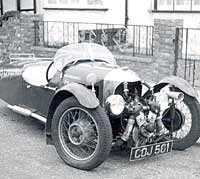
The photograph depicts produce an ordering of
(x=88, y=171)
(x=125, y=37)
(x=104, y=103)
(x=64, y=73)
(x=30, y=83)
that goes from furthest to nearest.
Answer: (x=125, y=37), (x=30, y=83), (x=64, y=73), (x=104, y=103), (x=88, y=171)

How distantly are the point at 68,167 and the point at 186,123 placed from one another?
1645mm

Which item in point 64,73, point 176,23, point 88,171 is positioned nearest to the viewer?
point 88,171

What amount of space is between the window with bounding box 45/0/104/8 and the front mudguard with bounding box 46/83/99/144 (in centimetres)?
861

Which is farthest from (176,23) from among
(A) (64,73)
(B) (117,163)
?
(B) (117,163)

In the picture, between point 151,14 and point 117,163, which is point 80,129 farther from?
point 151,14

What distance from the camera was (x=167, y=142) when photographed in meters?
5.36

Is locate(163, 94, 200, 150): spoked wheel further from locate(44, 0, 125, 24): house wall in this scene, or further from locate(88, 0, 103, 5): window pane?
locate(88, 0, 103, 5): window pane

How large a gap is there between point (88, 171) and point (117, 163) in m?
0.46

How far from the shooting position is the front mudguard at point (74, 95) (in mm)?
5105

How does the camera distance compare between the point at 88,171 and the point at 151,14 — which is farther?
the point at 151,14

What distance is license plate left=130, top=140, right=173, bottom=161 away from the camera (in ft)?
16.7

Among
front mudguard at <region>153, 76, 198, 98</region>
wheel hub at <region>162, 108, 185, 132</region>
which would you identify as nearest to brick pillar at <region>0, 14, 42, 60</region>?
front mudguard at <region>153, 76, 198, 98</region>

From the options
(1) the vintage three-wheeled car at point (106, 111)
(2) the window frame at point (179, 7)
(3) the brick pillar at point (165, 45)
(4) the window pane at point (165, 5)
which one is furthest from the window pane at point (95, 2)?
(1) the vintage three-wheeled car at point (106, 111)

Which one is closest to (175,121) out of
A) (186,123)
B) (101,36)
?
(186,123)
